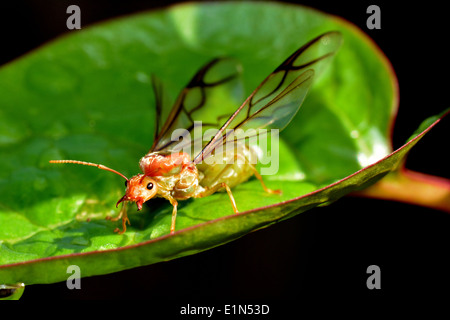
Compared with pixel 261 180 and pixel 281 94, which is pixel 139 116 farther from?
pixel 281 94

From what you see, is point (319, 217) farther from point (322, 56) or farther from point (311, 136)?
point (322, 56)

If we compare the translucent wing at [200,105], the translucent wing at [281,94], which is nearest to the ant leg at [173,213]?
the translucent wing at [281,94]

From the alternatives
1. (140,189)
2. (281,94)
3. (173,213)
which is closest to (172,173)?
(140,189)

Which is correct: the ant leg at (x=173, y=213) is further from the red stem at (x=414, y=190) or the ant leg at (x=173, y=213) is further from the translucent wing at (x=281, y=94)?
the red stem at (x=414, y=190)

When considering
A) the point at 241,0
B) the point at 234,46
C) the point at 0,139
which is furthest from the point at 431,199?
the point at 0,139

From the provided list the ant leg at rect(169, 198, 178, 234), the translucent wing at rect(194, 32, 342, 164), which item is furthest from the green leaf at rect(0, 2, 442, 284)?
the translucent wing at rect(194, 32, 342, 164)

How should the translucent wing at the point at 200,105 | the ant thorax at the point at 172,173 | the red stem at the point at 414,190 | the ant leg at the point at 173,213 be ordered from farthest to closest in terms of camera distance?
the translucent wing at the point at 200,105 → the red stem at the point at 414,190 → the ant thorax at the point at 172,173 → the ant leg at the point at 173,213
